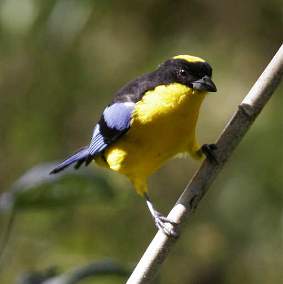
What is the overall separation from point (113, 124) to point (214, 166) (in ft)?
3.08

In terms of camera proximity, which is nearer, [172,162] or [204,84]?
[204,84]

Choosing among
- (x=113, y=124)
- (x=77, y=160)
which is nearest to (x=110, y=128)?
(x=113, y=124)

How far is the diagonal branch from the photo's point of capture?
228 centimetres

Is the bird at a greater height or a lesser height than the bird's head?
lesser

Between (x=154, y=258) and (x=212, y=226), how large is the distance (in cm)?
250

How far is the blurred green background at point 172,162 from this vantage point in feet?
15.0

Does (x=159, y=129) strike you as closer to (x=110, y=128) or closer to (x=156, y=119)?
(x=156, y=119)

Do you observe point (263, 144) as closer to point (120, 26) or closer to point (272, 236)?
point (272, 236)

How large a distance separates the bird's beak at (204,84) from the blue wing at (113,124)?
341 mm

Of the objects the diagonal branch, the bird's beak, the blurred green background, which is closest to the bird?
the bird's beak

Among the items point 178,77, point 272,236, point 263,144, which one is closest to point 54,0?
point 178,77

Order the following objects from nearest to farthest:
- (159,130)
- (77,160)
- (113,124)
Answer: (159,130), (113,124), (77,160)

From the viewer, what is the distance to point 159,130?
3109mm

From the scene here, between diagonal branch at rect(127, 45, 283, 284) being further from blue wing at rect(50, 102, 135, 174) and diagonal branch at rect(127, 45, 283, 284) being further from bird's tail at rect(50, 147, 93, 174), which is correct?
bird's tail at rect(50, 147, 93, 174)
